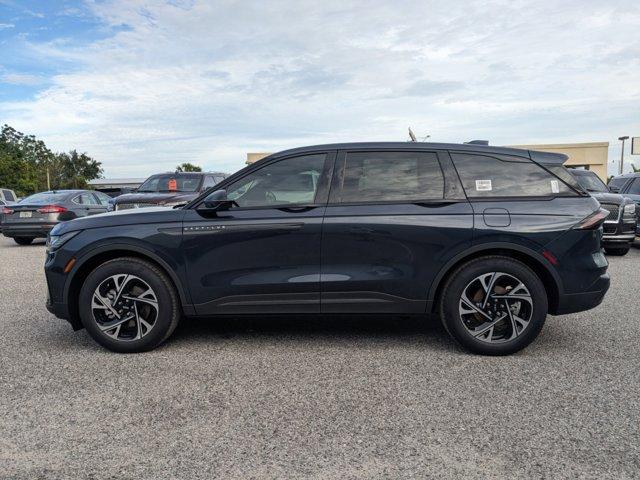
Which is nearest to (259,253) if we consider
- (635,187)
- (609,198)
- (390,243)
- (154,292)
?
→ (154,292)

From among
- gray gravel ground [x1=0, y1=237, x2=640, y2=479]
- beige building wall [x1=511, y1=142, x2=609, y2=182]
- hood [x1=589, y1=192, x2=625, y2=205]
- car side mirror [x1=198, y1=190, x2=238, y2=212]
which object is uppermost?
beige building wall [x1=511, y1=142, x2=609, y2=182]

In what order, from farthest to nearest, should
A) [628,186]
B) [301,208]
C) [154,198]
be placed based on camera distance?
[628,186]
[154,198]
[301,208]

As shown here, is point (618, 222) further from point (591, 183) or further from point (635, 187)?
point (635, 187)

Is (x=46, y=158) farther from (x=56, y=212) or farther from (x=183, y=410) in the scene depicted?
(x=183, y=410)

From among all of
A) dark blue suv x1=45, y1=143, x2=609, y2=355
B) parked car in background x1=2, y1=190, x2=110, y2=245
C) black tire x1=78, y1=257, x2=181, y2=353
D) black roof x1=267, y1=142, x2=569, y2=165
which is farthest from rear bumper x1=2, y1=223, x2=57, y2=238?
black roof x1=267, y1=142, x2=569, y2=165

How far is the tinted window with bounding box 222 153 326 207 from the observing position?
4.57m

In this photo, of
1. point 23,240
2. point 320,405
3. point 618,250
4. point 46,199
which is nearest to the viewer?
point 320,405

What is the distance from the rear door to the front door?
0.44 ft

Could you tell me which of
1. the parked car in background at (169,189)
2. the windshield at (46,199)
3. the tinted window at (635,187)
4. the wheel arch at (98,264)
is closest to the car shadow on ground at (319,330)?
the wheel arch at (98,264)

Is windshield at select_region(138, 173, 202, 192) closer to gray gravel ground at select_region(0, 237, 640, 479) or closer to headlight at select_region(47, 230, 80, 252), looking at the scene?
gray gravel ground at select_region(0, 237, 640, 479)

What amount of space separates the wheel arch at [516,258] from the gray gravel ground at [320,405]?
0.48 meters

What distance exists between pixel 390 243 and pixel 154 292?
200cm

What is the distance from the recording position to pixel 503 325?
4.43 metres

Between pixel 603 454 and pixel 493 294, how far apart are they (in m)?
1.67
